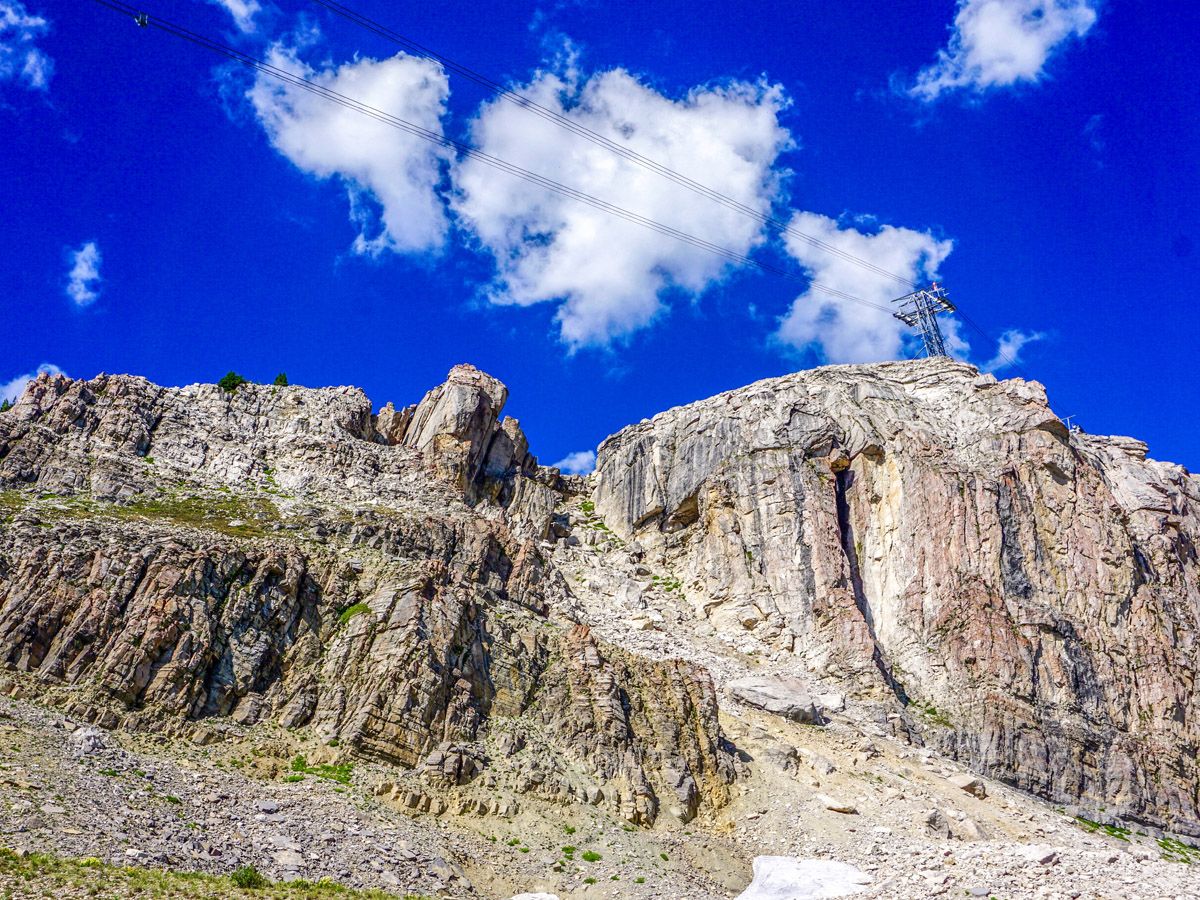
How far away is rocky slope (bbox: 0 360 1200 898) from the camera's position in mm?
48906

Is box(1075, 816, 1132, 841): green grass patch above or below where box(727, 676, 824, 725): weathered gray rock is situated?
below

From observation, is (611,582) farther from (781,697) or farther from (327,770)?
(327,770)

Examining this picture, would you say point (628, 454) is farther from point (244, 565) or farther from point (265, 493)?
point (244, 565)

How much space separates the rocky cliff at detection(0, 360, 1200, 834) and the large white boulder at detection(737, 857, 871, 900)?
25.1 feet

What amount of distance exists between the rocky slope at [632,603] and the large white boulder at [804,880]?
6.39 ft

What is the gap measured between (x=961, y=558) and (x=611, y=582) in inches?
1226

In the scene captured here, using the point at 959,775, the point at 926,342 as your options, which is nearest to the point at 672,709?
the point at 959,775

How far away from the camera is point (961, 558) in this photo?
81.2 m

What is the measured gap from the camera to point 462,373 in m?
105

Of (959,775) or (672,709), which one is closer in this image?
(672,709)

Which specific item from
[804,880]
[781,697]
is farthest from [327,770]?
[781,697]

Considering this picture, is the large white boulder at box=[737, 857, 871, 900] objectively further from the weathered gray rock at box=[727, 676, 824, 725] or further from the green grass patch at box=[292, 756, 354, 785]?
the weathered gray rock at box=[727, 676, 824, 725]

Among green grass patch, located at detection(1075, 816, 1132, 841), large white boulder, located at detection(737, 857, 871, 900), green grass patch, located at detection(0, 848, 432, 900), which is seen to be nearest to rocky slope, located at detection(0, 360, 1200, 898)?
green grass patch, located at detection(1075, 816, 1132, 841)

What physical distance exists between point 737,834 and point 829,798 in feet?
20.8
